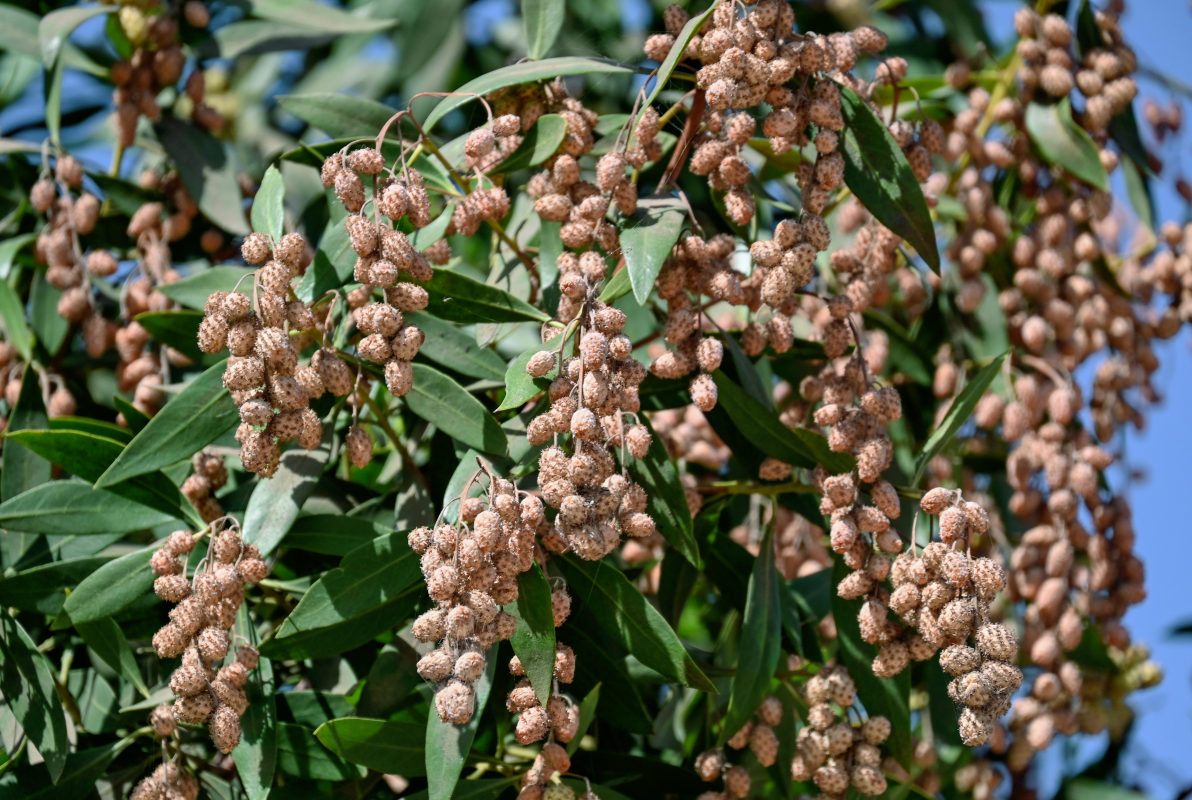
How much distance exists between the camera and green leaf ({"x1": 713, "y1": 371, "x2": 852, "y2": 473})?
124 cm

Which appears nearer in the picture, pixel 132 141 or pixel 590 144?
pixel 590 144

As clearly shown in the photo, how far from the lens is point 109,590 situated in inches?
48.0

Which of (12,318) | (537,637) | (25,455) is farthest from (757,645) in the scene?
(12,318)

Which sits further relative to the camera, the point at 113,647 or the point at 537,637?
the point at 113,647

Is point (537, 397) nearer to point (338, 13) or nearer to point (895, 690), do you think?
point (895, 690)

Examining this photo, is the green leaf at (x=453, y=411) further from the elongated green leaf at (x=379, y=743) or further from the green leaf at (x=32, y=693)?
the green leaf at (x=32, y=693)

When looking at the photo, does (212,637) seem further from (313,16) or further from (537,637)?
(313,16)

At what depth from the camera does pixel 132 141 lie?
1.71 m

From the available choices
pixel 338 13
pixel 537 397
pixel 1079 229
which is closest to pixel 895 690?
pixel 537 397

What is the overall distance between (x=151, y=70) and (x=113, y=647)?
0.80 metres

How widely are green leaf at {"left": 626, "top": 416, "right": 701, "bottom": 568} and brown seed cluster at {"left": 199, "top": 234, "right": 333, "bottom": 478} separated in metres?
0.28

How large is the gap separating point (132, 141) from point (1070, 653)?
1.27 m

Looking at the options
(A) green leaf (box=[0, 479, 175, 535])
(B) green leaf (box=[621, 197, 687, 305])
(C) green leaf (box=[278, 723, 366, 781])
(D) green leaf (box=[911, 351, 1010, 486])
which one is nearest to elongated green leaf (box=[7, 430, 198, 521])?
(A) green leaf (box=[0, 479, 175, 535])

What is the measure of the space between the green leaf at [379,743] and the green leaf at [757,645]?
272 mm
